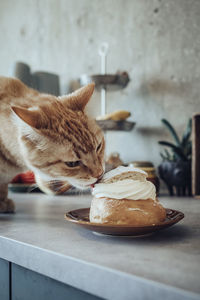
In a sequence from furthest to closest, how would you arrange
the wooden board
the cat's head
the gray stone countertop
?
1. the wooden board
2. the cat's head
3. the gray stone countertop

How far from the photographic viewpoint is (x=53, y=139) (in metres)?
0.89

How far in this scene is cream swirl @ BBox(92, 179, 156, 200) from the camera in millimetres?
744

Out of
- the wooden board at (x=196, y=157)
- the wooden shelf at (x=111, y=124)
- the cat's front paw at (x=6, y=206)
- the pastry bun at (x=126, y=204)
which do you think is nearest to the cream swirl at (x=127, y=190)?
the pastry bun at (x=126, y=204)

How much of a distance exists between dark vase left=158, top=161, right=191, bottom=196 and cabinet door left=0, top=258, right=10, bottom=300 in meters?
1.14

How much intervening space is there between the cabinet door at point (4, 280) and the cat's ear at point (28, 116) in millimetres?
367

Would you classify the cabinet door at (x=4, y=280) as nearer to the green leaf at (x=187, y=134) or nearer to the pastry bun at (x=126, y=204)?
the pastry bun at (x=126, y=204)

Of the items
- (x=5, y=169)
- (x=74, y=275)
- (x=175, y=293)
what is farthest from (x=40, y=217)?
(x=175, y=293)

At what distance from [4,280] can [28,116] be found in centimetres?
43

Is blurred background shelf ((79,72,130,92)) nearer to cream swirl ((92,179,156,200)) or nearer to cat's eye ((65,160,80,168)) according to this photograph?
cat's eye ((65,160,80,168))

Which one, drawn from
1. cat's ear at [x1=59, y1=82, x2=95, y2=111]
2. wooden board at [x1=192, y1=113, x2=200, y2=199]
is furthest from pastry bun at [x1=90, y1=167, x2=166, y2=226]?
wooden board at [x1=192, y1=113, x2=200, y2=199]

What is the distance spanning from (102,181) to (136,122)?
1403mm

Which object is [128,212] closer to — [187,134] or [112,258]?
[112,258]

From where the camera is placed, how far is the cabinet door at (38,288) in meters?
0.60

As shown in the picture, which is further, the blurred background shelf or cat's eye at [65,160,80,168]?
the blurred background shelf
